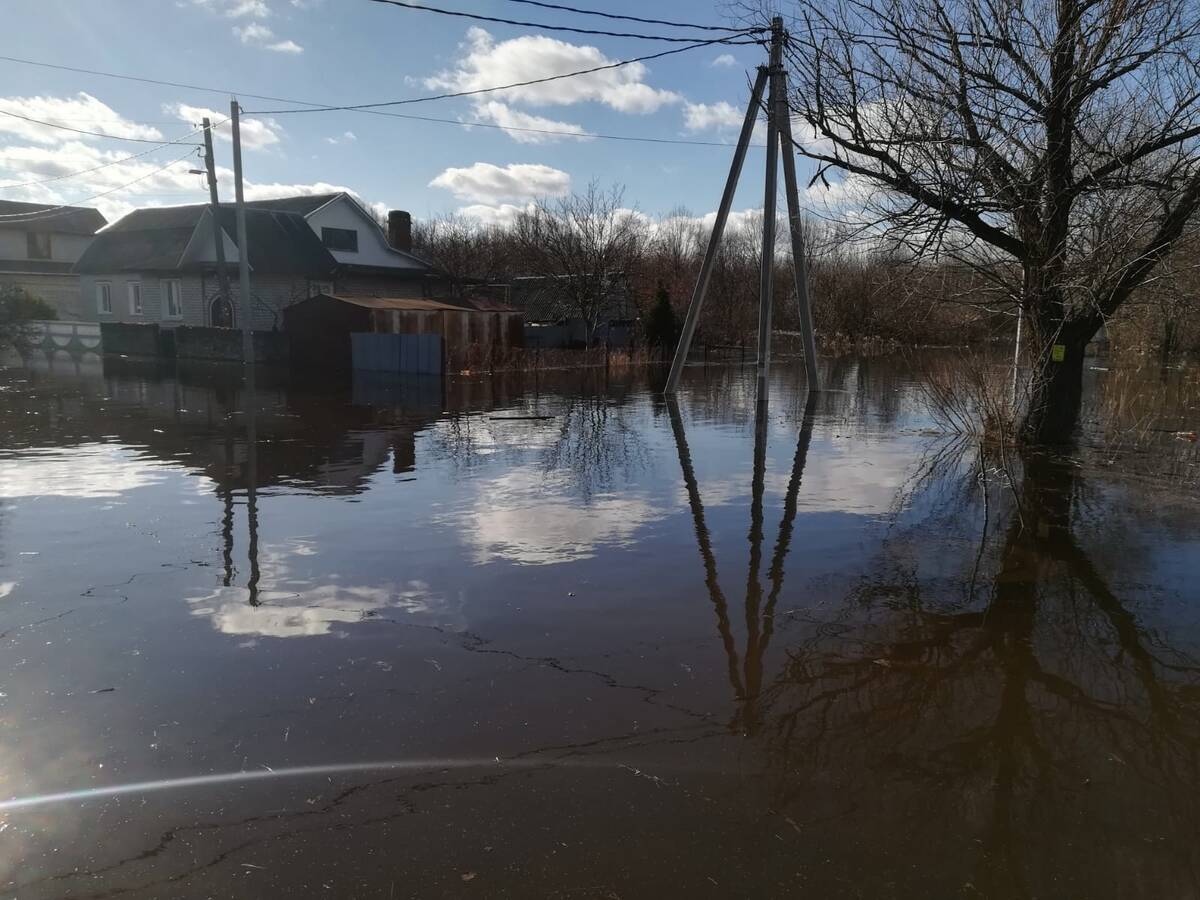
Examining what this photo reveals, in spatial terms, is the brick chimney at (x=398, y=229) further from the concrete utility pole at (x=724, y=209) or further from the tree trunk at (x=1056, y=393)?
the tree trunk at (x=1056, y=393)

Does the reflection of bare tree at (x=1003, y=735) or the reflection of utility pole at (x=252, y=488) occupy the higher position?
the reflection of utility pole at (x=252, y=488)

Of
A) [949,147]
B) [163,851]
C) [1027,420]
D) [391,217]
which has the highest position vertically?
[391,217]

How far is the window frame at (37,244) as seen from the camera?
5188 centimetres

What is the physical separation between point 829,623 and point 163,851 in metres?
3.64

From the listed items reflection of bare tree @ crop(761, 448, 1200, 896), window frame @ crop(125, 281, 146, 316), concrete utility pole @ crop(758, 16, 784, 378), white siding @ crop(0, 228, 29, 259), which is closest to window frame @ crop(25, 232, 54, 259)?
white siding @ crop(0, 228, 29, 259)

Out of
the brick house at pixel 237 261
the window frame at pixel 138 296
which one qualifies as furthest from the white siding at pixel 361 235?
the window frame at pixel 138 296

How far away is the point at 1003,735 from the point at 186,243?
3793 cm

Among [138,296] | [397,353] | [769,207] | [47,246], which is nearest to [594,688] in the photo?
[769,207]

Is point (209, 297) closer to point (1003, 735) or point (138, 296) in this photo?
point (138, 296)

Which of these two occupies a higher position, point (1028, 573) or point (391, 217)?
point (391, 217)

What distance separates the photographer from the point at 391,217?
40656 mm

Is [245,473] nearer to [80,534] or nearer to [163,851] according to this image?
[80,534]

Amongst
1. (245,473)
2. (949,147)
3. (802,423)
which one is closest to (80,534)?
(245,473)

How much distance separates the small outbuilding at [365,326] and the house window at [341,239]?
8.23m
